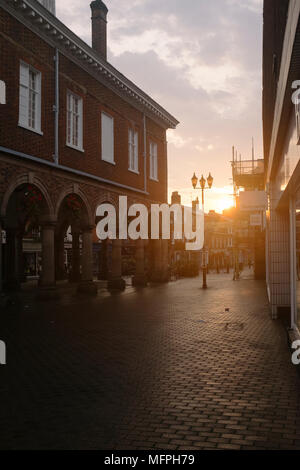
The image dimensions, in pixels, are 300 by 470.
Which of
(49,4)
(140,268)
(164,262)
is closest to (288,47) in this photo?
(49,4)

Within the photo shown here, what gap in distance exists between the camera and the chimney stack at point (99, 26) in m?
24.2

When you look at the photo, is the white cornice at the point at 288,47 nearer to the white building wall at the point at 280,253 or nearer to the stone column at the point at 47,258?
the white building wall at the point at 280,253

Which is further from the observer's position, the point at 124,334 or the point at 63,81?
the point at 63,81

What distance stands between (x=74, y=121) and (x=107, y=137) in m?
3.34

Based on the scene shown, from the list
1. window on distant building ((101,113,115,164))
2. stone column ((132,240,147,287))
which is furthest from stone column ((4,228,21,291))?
stone column ((132,240,147,287))

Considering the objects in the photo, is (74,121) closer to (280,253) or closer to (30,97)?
(30,97)

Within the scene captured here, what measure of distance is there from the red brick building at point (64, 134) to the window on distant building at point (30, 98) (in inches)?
1.4

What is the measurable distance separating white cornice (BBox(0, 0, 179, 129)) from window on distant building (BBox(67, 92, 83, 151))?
1.58 metres

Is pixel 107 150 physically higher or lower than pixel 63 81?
lower

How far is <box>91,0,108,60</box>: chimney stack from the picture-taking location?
2422cm

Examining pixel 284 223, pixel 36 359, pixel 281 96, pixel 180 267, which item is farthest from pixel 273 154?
pixel 180 267

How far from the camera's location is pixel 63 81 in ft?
63.9
